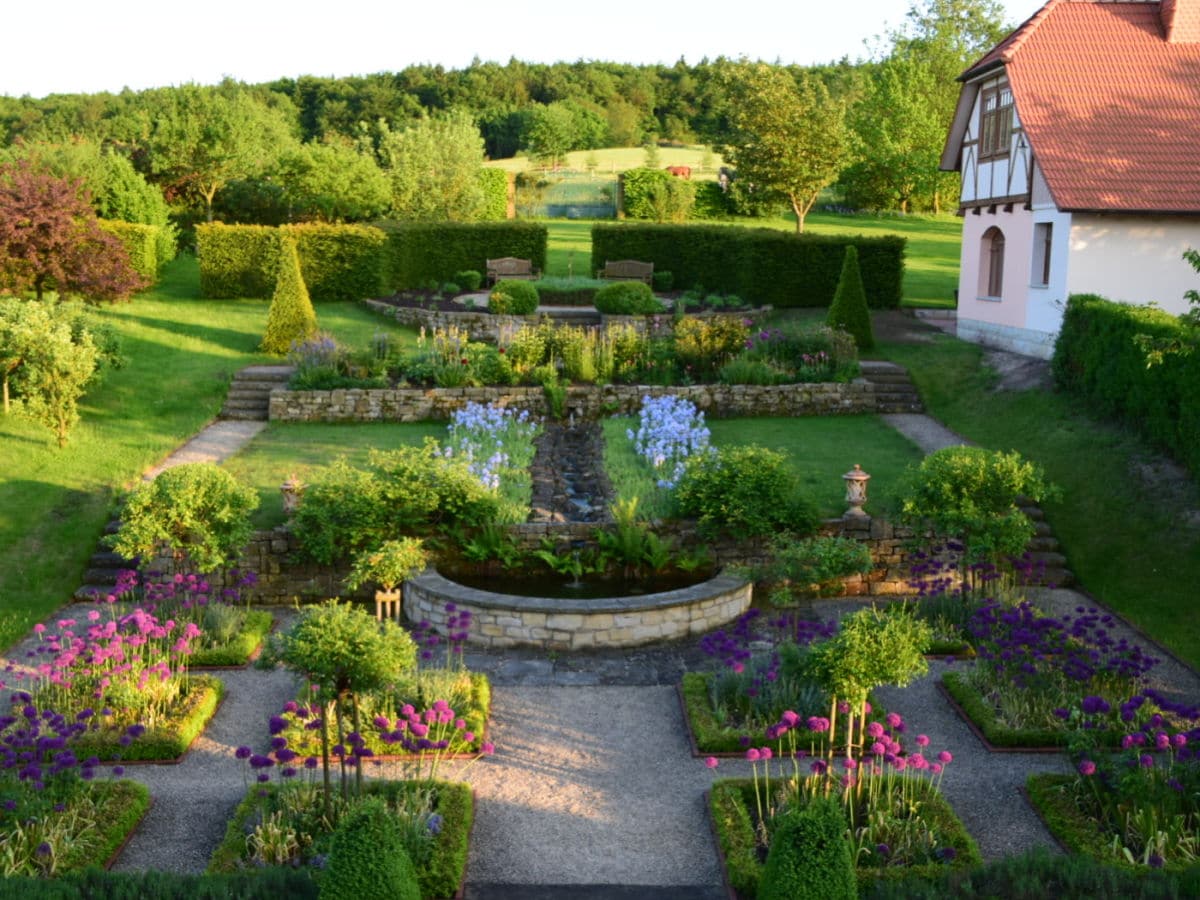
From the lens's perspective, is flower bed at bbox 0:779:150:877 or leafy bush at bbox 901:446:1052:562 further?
leafy bush at bbox 901:446:1052:562

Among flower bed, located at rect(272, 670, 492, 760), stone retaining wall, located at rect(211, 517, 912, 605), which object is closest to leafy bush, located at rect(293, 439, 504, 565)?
stone retaining wall, located at rect(211, 517, 912, 605)

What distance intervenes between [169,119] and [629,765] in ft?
112

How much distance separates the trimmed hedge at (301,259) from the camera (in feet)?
87.0

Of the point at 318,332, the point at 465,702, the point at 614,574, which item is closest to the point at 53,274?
the point at 318,332

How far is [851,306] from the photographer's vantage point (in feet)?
72.7

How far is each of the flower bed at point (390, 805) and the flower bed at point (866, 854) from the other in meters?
1.56

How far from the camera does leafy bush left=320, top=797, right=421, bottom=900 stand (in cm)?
550

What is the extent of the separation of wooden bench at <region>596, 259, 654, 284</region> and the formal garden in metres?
8.71

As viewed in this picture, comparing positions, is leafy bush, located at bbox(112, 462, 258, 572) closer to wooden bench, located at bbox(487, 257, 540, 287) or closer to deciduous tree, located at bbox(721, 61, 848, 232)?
wooden bench, located at bbox(487, 257, 540, 287)

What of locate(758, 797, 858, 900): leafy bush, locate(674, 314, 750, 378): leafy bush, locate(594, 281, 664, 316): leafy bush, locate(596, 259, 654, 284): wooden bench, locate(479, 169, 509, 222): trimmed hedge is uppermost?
locate(479, 169, 509, 222): trimmed hedge

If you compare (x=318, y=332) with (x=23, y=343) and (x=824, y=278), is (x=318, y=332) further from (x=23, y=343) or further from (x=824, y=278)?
(x=824, y=278)

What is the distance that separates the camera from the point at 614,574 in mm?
12148

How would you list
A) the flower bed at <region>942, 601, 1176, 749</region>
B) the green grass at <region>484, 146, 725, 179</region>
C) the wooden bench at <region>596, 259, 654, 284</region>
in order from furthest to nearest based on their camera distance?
the green grass at <region>484, 146, 725, 179</region> < the wooden bench at <region>596, 259, 654, 284</region> < the flower bed at <region>942, 601, 1176, 749</region>

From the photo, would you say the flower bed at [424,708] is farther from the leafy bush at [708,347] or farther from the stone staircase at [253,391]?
the leafy bush at [708,347]
